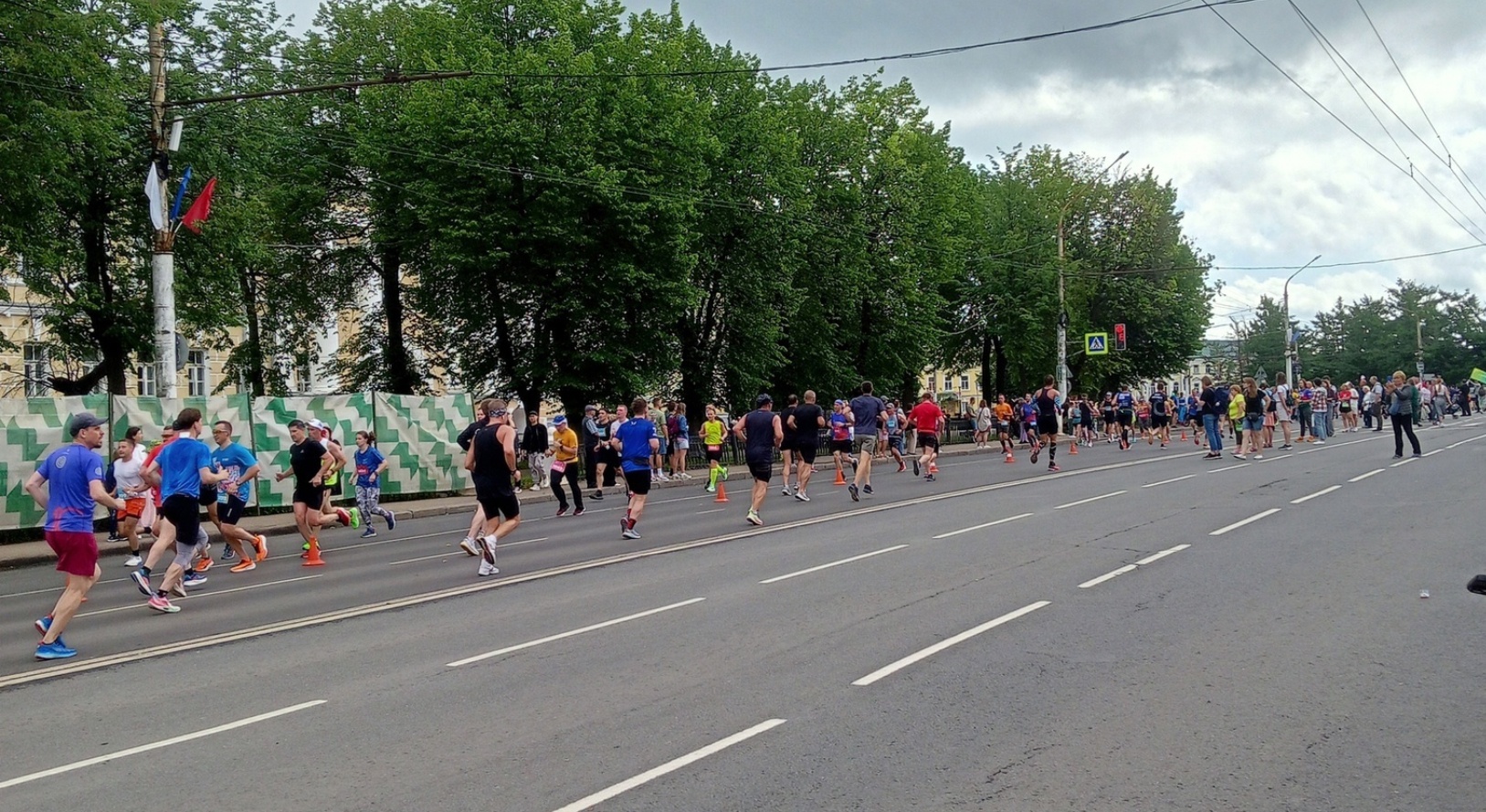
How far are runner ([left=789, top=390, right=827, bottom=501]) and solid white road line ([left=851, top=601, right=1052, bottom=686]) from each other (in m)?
10.2

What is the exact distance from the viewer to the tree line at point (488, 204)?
28.0 meters

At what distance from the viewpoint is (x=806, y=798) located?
490 centimetres

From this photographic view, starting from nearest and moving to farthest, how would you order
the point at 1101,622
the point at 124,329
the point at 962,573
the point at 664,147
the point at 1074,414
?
the point at 1101,622 < the point at 962,573 < the point at 124,329 < the point at 664,147 < the point at 1074,414

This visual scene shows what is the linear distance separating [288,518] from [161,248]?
17.7ft

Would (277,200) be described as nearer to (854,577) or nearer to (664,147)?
(664,147)

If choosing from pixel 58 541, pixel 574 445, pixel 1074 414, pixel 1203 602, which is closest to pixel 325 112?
pixel 574 445

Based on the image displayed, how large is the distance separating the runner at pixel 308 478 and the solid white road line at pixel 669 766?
10.4 metres

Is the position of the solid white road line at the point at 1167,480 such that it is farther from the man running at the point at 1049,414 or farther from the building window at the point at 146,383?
the building window at the point at 146,383

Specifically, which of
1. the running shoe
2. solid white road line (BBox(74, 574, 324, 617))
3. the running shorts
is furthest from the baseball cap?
solid white road line (BBox(74, 574, 324, 617))

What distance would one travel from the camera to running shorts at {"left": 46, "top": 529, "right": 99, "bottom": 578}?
902 cm

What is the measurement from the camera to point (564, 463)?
2125 centimetres

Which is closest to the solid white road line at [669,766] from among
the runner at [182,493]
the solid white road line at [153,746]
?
the solid white road line at [153,746]

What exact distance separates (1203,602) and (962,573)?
2321mm

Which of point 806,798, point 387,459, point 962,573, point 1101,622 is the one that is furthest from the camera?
point 387,459
